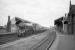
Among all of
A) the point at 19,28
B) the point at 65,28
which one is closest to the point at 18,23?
the point at 19,28

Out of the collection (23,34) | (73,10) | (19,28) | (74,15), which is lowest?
(23,34)

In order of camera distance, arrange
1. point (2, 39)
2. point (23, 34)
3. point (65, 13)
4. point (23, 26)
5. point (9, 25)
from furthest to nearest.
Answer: point (65, 13) → point (9, 25) → point (23, 26) → point (23, 34) → point (2, 39)

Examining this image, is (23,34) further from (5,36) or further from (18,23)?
(5,36)

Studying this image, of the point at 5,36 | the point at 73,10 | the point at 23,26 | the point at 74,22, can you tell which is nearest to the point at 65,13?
the point at 73,10

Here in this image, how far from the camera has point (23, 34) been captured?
24547mm

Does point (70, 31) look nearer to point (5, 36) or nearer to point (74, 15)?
point (74, 15)

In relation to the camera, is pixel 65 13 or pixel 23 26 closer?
pixel 23 26

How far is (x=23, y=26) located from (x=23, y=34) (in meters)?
2.74

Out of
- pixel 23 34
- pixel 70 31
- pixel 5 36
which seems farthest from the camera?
pixel 70 31

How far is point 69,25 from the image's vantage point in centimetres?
3050

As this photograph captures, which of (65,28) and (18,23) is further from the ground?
(18,23)

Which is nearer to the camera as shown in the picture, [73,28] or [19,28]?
[19,28]

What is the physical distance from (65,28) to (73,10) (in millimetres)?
6950

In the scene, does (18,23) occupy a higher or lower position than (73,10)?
lower
